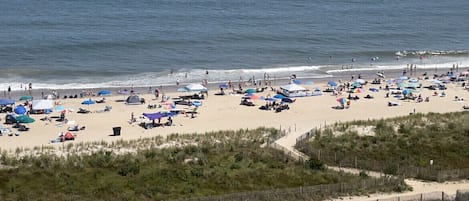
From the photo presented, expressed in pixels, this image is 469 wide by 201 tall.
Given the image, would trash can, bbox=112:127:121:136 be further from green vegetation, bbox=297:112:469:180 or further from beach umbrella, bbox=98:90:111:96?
beach umbrella, bbox=98:90:111:96

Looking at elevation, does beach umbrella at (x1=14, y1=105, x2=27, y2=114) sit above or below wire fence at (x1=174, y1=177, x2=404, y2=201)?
above

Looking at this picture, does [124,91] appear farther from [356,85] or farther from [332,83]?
[356,85]

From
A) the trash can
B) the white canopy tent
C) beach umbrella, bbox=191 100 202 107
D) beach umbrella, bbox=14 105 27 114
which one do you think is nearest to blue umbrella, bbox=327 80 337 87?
beach umbrella, bbox=191 100 202 107

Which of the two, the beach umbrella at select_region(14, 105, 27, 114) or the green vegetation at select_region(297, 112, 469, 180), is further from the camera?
the beach umbrella at select_region(14, 105, 27, 114)

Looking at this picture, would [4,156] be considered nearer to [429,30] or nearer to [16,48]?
[16,48]

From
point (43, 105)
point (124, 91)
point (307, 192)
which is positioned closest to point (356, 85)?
point (124, 91)

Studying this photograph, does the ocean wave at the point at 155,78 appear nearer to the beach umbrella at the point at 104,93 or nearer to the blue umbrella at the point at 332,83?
the beach umbrella at the point at 104,93

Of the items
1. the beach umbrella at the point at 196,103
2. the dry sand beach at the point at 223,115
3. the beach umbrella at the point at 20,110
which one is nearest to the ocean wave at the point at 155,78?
the dry sand beach at the point at 223,115
